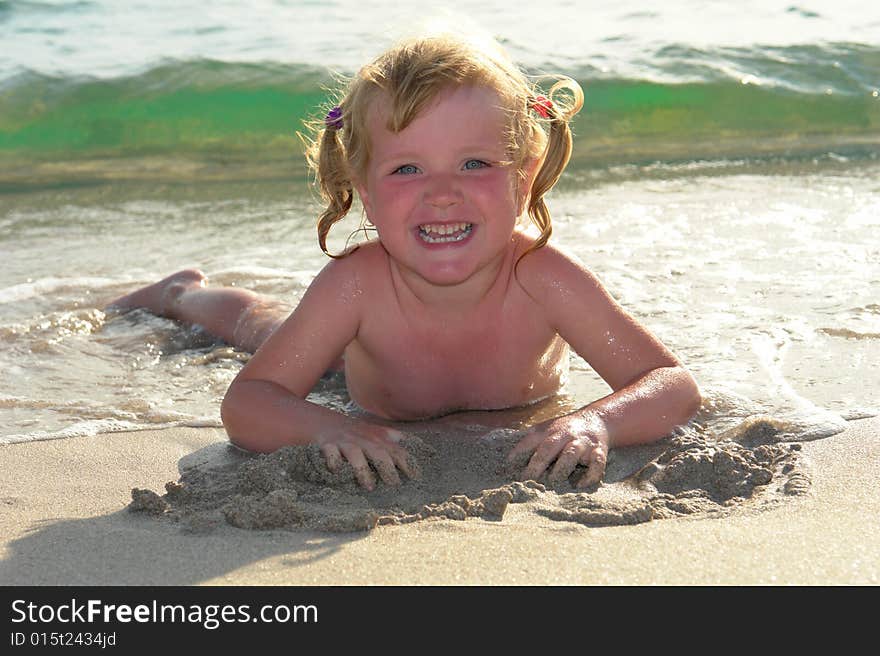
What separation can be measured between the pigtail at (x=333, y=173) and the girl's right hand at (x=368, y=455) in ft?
2.14

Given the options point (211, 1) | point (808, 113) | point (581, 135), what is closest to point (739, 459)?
point (581, 135)

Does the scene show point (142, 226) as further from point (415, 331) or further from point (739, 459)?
point (739, 459)

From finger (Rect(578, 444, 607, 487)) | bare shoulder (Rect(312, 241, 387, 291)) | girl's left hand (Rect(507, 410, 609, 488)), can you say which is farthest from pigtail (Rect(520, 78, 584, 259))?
finger (Rect(578, 444, 607, 487))

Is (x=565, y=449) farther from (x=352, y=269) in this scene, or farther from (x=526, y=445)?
(x=352, y=269)

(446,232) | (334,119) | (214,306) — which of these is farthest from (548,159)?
(214,306)

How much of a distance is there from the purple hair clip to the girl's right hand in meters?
0.92

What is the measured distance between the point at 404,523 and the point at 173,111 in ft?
21.5

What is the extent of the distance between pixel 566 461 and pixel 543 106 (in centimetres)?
105

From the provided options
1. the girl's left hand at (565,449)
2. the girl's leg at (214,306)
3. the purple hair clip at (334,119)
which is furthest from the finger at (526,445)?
the girl's leg at (214,306)

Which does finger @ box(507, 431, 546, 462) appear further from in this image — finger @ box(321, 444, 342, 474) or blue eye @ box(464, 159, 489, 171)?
blue eye @ box(464, 159, 489, 171)

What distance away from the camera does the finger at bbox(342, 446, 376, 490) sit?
2.53 meters

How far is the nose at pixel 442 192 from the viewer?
2.84 m

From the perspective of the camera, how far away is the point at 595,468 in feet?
8.49

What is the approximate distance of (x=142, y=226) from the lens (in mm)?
5867
